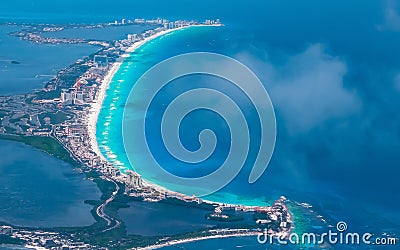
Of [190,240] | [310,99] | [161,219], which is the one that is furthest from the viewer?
[310,99]

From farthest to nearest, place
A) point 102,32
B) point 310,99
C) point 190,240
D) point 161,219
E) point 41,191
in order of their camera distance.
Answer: point 102,32 → point 310,99 → point 41,191 → point 161,219 → point 190,240

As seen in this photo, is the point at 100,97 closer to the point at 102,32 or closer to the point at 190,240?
the point at 190,240

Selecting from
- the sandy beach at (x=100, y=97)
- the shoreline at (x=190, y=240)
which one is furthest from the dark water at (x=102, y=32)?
the shoreline at (x=190, y=240)

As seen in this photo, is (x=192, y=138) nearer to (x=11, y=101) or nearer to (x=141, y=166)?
(x=141, y=166)

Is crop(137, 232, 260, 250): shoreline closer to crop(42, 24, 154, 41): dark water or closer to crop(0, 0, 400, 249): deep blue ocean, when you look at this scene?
crop(0, 0, 400, 249): deep blue ocean

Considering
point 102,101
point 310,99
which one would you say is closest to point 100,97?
point 102,101

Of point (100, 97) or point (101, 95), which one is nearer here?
point (100, 97)

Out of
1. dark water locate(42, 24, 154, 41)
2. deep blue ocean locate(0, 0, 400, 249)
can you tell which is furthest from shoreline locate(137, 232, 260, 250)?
dark water locate(42, 24, 154, 41)
